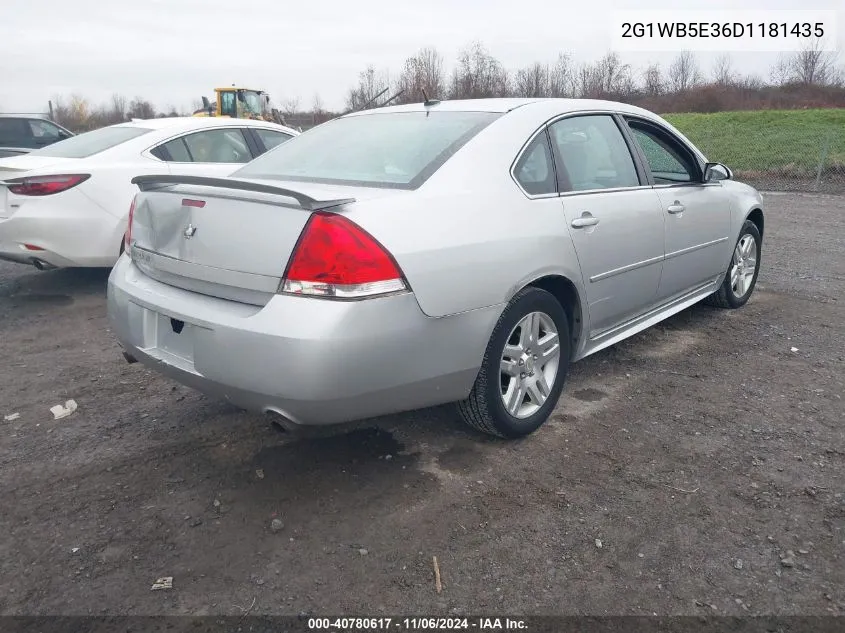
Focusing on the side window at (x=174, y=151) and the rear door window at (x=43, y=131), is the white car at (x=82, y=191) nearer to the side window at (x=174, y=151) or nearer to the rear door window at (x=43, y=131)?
the side window at (x=174, y=151)

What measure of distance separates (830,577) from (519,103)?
8.08 feet

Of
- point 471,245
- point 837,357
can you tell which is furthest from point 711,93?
point 471,245

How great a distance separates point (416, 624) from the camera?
2064 millimetres

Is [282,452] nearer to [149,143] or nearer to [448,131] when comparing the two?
[448,131]

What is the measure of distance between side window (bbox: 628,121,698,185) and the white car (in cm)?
335

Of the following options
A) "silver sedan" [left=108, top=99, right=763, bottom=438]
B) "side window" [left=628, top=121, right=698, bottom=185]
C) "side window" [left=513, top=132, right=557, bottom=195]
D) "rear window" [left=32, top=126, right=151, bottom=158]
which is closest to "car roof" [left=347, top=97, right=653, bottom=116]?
"silver sedan" [left=108, top=99, right=763, bottom=438]

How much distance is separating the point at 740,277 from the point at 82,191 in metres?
5.33

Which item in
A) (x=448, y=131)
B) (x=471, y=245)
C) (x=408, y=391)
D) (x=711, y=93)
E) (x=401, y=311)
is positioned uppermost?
(x=711, y=93)

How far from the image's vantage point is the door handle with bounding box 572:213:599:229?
3.29m

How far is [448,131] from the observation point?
Result: 10.5 ft

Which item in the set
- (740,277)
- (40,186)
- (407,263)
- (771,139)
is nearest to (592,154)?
(407,263)

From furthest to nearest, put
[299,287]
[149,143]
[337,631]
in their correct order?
1. [149,143]
2. [299,287]
3. [337,631]

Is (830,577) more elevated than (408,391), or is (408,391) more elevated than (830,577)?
(408,391)

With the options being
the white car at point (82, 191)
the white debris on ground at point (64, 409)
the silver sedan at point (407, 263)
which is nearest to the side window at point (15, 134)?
the white car at point (82, 191)
